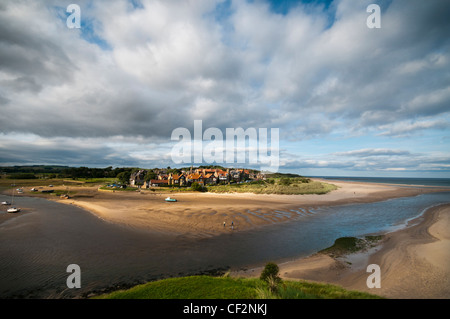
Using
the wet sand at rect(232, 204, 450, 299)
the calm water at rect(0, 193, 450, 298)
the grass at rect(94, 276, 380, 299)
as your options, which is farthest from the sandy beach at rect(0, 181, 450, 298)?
the grass at rect(94, 276, 380, 299)

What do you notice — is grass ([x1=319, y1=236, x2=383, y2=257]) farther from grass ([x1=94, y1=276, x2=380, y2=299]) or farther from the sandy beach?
grass ([x1=94, y1=276, x2=380, y2=299])

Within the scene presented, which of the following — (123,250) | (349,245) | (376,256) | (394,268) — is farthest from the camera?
(349,245)

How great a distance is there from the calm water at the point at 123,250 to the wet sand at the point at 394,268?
2213 mm

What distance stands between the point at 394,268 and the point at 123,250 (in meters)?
19.9

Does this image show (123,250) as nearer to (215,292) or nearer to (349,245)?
(215,292)

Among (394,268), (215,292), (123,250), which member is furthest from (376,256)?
(123,250)

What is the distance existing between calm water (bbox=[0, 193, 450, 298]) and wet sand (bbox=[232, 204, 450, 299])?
7.26 feet

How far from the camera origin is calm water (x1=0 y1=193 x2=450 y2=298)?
11.4 m

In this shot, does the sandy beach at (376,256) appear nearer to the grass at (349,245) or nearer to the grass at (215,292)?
the grass at (349,245)

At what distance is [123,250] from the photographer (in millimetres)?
15469

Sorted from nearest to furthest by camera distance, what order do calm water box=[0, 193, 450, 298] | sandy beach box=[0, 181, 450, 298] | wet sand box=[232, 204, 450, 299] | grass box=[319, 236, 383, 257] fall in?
wet sand box=[232, 204, 450, 299] → sandy beach box=[0, 181, 450, 298] → calm water box=[0, 193, 450, 298] → grass box=[319, 236, 383, 257]

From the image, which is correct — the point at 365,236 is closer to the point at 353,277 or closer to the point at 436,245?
the point at 436,245

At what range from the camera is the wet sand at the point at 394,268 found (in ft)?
31.2

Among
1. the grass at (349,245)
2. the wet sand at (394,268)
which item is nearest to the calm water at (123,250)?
the grass at (349,245)
